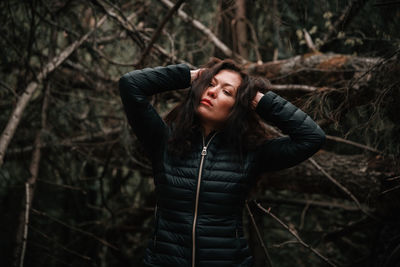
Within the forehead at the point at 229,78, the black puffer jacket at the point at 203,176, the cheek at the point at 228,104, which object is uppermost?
the forehead at the point at 229,78

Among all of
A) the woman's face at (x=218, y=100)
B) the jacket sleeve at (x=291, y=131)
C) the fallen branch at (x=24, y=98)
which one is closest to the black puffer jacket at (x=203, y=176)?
the jacket sleeve at (x=291, y=131)

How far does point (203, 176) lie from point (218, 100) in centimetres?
41

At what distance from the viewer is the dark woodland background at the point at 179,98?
2311 millimetres

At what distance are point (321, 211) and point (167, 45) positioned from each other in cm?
284

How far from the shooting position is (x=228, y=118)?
176 cm

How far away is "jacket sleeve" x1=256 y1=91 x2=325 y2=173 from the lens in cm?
170

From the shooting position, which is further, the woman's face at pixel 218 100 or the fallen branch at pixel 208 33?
the fallen branch at pixel 208 33

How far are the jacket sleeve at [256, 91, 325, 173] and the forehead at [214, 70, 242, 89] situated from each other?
0.57ft

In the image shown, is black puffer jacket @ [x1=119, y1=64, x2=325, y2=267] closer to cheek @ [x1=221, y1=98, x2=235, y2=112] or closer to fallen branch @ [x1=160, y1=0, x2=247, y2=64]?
cheek @ [x1=221, y1=98, x2=235, y2=112]

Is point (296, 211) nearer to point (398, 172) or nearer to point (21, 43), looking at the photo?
point (398, 172)

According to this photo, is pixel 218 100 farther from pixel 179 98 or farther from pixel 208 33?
pixel 208 33

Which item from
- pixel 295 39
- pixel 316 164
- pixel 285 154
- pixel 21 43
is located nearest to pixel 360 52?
pixel 295 39

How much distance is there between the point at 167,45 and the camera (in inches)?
164

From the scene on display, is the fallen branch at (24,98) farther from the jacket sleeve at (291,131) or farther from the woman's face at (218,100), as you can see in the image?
the jacket sleeve at (291,131)
